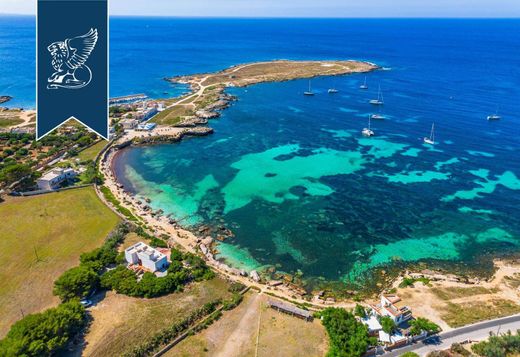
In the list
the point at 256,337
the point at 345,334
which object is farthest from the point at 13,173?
A: the point at 345,334

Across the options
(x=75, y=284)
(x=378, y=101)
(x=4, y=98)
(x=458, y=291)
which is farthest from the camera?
(x=4, y=98)

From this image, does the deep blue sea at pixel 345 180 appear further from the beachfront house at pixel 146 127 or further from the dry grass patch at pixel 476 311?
the beachfront house at pixel 146 127

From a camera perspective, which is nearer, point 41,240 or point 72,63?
point 72,63

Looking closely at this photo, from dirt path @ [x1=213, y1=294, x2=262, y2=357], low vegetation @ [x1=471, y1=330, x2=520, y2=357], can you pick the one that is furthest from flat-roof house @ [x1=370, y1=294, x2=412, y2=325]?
dirt path @ [x1=213, y1=294, x2=262, y2=357]

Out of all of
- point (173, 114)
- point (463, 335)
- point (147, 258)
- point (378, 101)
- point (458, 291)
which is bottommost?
point (463, 335)

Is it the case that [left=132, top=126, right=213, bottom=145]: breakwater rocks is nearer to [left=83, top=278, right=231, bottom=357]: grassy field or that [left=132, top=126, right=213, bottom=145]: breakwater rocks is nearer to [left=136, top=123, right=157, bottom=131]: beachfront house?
[left=136, top=123, right=157, bottom=131]: beachfront house

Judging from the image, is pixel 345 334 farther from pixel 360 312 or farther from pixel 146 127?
pixel 146 127

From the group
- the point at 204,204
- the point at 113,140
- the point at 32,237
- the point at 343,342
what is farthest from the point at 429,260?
the point at 113,140
